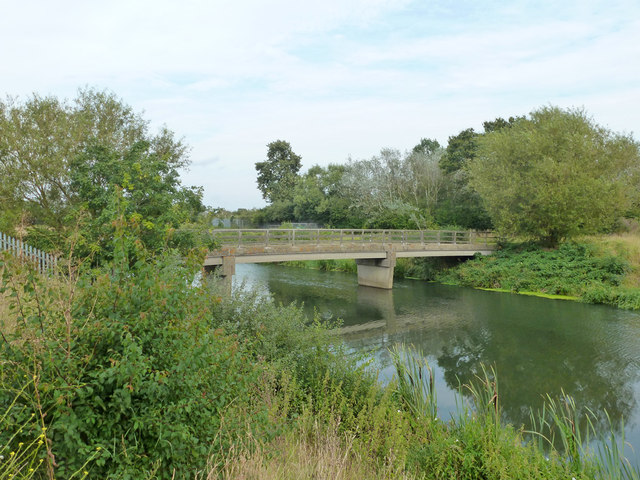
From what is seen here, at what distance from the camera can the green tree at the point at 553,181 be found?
866 inches

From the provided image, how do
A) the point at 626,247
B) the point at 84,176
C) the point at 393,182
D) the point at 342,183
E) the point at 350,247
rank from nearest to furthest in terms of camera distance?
the point at 84,176 < the point at 350,247 < the point at 626,247 < the point at 393,182 < the point at 342,183

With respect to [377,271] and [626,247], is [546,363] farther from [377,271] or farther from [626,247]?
[626,247]

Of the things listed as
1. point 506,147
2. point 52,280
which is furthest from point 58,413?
point 506,147

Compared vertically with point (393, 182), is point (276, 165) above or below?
above

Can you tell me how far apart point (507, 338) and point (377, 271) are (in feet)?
34.7

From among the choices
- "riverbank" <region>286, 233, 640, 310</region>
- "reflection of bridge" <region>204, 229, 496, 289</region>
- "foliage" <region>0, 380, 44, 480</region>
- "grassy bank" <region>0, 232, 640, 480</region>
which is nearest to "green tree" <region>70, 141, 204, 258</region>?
"reflection of bridge" <region>204, 229, 496, 289</region>

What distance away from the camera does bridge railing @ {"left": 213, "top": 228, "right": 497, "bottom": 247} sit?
18.3 m

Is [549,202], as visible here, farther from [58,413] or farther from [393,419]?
[58,413]

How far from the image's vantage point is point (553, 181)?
2289 cm

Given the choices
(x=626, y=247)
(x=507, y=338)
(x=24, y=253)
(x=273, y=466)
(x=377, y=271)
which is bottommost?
(x=507, y=338)

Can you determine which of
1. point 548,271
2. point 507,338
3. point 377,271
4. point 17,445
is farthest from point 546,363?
point 377,271

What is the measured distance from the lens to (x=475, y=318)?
1578cm

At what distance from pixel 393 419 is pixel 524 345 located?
28.0 feet

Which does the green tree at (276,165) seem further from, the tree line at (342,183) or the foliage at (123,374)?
the foliage at (123,374)
